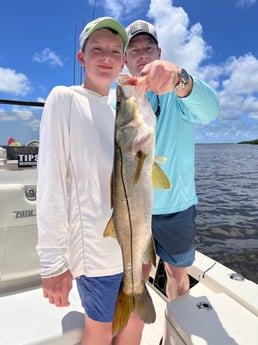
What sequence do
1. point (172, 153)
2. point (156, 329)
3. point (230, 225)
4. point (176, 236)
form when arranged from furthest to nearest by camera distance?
point (230, 225) → point (156, 329) → point (176, 236) → point (172, 153)

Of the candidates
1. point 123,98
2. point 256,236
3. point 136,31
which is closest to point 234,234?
point 256,236

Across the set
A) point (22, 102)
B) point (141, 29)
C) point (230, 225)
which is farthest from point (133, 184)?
point (230, 225)

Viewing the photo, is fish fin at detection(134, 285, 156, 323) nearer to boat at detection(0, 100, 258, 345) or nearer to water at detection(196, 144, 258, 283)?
boat at detection(0, 100, 258, 345)

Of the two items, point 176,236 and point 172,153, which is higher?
point 172,153

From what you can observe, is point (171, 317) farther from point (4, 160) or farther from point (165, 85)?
point (4, 160)

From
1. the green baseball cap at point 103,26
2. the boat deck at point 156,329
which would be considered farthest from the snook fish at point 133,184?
the boat deck at point 156,329

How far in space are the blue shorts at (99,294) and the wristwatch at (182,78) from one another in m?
1.36

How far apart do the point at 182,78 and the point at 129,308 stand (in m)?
1.49

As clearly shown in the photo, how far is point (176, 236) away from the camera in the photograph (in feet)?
9.11

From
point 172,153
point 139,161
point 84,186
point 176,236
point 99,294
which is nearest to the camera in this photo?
point 139,161

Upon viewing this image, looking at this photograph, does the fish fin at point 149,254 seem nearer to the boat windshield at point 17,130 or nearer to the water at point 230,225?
the boat windshield at point 17,130

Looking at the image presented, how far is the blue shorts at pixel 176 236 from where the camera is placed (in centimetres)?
273

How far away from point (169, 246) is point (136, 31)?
1.94 m

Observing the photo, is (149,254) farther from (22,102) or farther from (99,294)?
(22,102)
